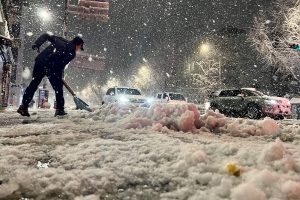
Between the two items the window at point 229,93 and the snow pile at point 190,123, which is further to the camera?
the window at point 229,93

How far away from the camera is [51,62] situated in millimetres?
6125

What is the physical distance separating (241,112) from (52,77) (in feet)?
40.3

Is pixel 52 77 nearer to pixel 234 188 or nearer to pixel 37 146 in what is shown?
pixel 37 146

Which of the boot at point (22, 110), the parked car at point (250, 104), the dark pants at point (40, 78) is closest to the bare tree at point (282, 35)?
the parked car at point (250, 104)

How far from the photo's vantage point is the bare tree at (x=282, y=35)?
884 inches

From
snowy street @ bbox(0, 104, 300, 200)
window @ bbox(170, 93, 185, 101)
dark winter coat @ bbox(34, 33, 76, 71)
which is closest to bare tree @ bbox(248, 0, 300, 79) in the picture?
window @ bbox(170, 93, 185, 101)

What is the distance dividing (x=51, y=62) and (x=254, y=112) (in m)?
11.9

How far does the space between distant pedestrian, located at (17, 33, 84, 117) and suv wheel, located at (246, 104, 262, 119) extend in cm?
1113

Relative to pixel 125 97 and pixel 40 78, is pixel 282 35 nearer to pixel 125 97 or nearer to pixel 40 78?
pixel 125 97

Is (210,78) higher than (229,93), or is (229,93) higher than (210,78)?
(210,78)

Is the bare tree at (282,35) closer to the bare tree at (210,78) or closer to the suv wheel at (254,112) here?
the bare tree at (210,78)

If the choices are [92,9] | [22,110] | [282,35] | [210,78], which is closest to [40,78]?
[22,110]

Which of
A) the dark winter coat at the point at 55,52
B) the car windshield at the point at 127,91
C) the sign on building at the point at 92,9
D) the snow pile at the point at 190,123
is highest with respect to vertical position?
the sign on building at the point at 92,9

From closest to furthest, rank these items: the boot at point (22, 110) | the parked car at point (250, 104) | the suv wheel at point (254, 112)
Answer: the boot at point (22, 110) < the parked car at point (250, 104) < the suv wheel at point (254, 112)
